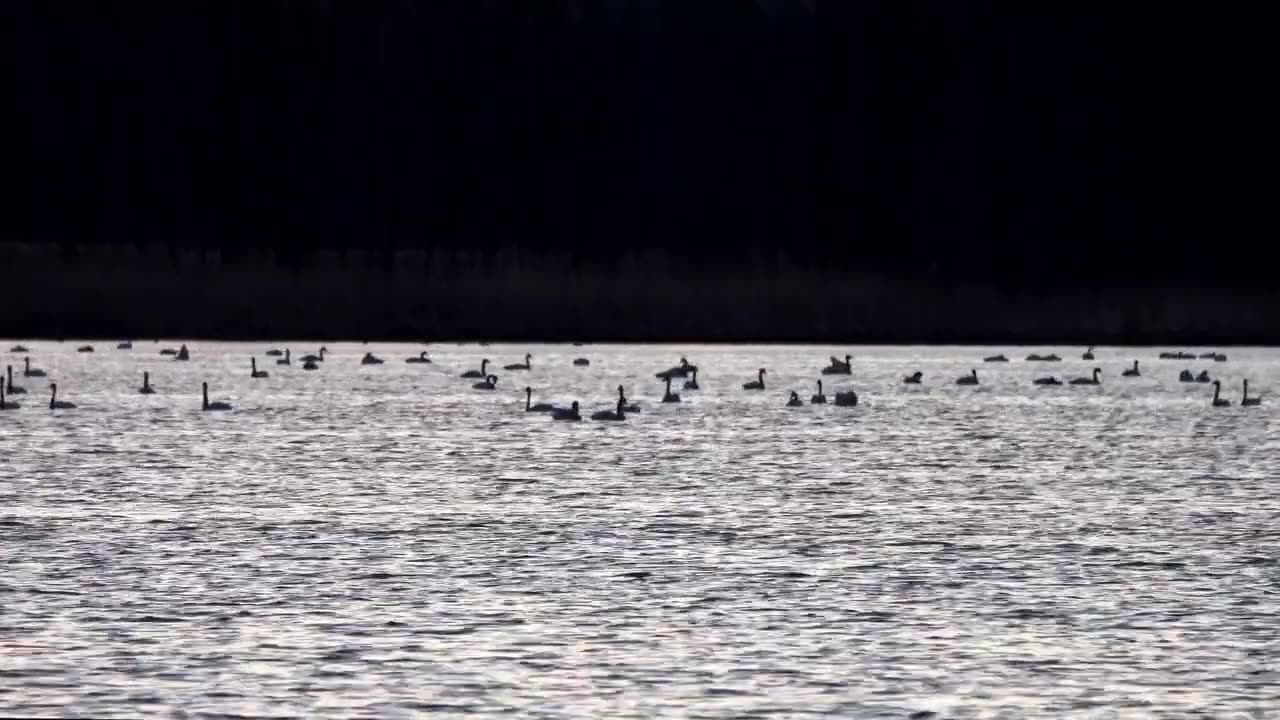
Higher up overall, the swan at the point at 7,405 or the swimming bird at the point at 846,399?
the swimming bird at the point at 846,399

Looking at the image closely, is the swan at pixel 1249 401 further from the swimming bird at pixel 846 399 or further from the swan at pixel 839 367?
the swan at pixel 839 367

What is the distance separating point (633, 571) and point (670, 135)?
12074cm

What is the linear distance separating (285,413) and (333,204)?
234ft

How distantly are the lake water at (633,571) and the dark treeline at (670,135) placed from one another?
254ft

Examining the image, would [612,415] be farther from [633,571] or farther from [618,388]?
[633,571]

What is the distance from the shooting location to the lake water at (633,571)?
2031cm

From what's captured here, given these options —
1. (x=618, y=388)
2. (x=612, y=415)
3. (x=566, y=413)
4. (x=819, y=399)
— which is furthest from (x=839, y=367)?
(x=612, y=415)

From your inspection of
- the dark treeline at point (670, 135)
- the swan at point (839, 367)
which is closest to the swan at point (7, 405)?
the swan at point (839, 367)

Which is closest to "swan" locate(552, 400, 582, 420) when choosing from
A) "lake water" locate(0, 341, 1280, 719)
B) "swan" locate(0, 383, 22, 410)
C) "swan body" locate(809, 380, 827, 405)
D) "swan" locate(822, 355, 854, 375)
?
"lake water" locate(0, 341, 1280, 719)

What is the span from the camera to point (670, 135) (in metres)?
148

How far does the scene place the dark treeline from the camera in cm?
13775

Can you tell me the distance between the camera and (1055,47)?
143875mm

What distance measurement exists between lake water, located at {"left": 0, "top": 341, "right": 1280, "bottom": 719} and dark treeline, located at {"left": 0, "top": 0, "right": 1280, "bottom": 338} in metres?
77.3

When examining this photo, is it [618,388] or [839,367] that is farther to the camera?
[839,367]
